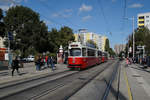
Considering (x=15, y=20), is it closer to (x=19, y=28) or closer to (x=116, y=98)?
(x=19, y=28)

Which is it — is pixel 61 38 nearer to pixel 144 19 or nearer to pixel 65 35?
pixel 65 35

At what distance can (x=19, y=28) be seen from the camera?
136 feet

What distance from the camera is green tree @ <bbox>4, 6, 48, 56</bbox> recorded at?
40969 mm

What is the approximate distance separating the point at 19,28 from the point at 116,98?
125 ft

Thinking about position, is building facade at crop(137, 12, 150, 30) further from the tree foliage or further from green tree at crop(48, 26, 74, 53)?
the tree foliage

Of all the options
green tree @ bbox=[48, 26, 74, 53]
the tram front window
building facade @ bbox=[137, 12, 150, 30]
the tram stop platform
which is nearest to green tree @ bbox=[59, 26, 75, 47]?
green tree @ bbox=[48, 26, 74, 53]

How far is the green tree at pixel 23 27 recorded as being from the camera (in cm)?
4097

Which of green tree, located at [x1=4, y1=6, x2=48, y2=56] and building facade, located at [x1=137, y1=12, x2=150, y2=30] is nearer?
green tree, located at [x1=4, y1=6, x2=48, y2=56]

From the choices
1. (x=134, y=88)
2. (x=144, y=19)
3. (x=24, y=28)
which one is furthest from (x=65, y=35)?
(x=144, y=19)

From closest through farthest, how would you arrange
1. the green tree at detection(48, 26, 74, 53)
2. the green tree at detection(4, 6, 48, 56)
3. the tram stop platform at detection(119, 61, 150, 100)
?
the tram stop platform at detection(119, 61, 150, 100)
the green tree at detection(4, 6, 48, 56)
the green tree at detection(48, 26, 74, 53)

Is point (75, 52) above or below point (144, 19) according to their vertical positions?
below

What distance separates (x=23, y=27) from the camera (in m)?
41.2

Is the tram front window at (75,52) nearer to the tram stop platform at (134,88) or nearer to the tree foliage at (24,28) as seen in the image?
the tram stop platform at (134,88)

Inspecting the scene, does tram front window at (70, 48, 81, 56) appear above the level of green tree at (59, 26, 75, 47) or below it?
below
